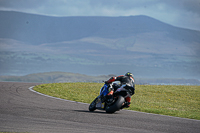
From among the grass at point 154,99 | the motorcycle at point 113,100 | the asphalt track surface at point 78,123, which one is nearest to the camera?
the asphalt track surface at point 78,123

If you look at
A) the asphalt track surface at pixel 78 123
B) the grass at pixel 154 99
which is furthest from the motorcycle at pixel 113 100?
the grass at pixel 154 99

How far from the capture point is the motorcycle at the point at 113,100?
39.3ft

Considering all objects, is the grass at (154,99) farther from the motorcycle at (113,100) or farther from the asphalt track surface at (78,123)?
the asphalt track surface at (78,123)

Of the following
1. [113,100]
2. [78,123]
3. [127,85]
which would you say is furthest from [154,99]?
[78,123]

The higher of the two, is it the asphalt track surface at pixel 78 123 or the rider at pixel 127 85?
the rider at pixel 127 85

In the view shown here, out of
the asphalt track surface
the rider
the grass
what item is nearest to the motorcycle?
the rider

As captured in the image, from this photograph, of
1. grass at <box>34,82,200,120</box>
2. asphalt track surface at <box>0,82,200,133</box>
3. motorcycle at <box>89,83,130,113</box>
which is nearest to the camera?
asphalt track surface at <box>0,82,200,133</box>

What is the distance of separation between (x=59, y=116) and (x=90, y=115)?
48.7 inches

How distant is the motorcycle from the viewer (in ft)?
39.3

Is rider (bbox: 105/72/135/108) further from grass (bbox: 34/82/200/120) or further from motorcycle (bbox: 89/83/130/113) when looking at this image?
grass (bbox: 34/82/200/120)

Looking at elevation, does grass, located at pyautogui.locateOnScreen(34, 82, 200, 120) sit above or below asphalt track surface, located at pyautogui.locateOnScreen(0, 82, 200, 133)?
above

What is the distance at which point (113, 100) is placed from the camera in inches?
486

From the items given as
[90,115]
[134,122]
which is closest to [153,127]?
[134,122]

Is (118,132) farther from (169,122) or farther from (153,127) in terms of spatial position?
(169,122)
